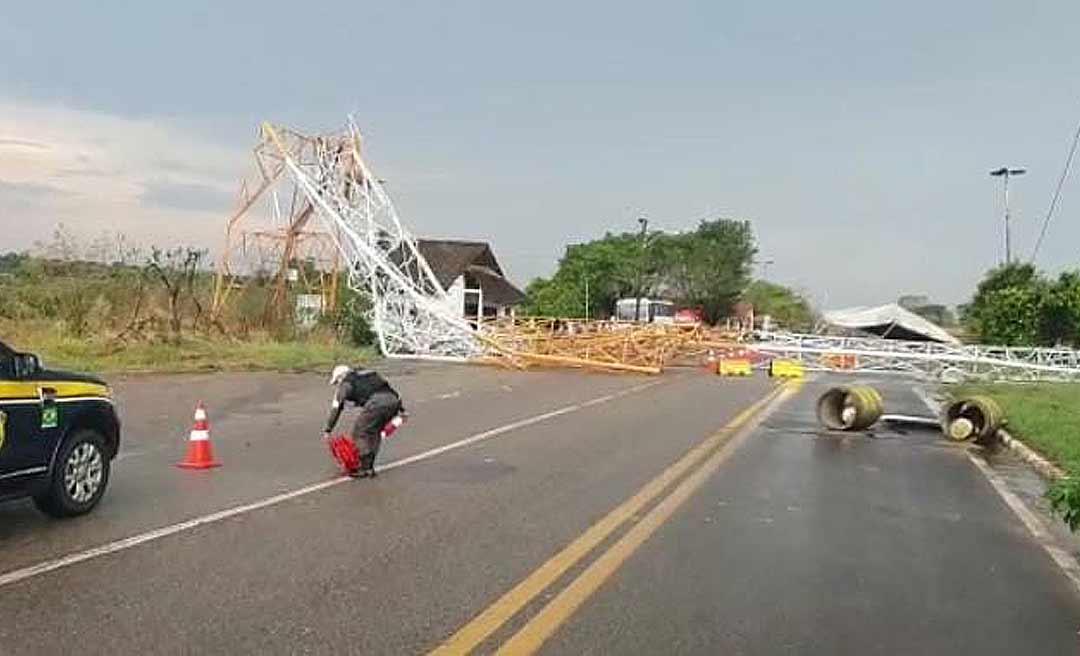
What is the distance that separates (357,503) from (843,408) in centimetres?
1111

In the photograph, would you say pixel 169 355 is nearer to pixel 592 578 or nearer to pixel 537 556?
pixel 537 556

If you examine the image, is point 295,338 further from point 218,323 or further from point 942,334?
point 942,334

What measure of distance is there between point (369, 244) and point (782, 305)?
8153cm

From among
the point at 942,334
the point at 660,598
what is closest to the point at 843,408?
the point at 660,598

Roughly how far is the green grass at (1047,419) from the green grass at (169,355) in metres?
17.1

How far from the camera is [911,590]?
7367mm

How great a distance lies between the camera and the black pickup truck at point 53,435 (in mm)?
8148

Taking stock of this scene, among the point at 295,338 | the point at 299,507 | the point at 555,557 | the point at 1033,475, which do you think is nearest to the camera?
the point at 555,557

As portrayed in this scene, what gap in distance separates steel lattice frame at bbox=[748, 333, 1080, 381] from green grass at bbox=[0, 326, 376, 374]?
52.8 ft

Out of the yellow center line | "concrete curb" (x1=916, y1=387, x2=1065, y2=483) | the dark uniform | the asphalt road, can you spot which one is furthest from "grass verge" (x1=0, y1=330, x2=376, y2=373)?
"concrete curb" (x1=916, y1=387, x2=1065, y2=483)

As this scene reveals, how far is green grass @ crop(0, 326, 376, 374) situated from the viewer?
87.0ft

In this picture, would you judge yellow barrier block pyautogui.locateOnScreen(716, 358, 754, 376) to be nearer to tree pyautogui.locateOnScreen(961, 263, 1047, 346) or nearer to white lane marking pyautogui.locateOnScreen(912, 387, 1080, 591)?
tree pyautogui.locateOnScreen(961, 263, 1047, 346)

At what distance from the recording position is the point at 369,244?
144 ft

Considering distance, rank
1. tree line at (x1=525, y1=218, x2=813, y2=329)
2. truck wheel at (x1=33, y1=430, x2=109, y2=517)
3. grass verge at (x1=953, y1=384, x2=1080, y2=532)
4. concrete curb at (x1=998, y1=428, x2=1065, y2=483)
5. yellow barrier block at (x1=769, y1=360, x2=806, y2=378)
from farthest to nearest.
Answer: tree line at (x1=525, y1=218, x2=813, y2=329), yellow barrier block at (x1=769, y1=360, x2=806, y2=378), concrete curb at (x1=998, y1=428, x2=1065, y2=483), truck wheel at (x1=33, y1=430, x2=109, y2=517), grass verge at (x1=953, y1=384, x2=1080, y2=532)
